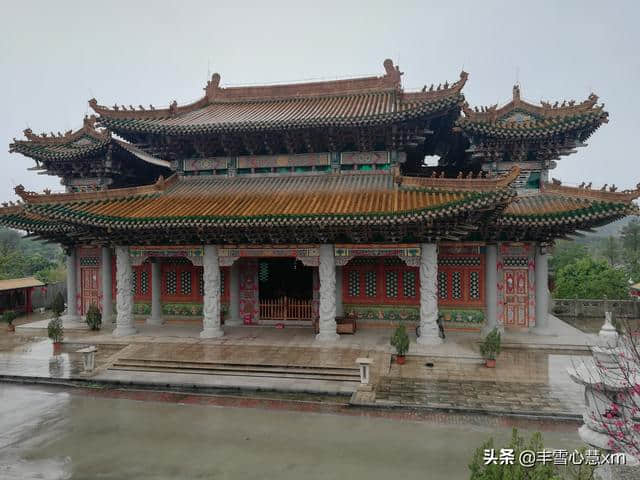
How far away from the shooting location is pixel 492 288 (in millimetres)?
15109

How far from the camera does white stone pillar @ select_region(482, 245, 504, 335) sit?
15.0 metres

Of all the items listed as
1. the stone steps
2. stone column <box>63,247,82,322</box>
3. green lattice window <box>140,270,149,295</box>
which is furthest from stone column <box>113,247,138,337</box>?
stone column <box>63,247,82,322</box>

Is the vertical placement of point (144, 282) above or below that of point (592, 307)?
above

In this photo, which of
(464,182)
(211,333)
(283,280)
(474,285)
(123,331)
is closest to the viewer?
(464,182)

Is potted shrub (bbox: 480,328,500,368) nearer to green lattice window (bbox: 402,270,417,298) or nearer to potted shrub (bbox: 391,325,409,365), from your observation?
potted shrub (bbox: 391,325,409,365)

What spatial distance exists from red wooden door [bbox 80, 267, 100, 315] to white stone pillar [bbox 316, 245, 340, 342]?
440 inches

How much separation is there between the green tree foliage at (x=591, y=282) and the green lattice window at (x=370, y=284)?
65.1ft

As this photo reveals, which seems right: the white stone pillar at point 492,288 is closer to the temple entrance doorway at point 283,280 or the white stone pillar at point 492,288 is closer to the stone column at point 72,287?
the temple entrance doorway at point 283,280

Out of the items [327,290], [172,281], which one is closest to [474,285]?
[327,290]

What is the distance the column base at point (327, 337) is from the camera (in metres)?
14.2

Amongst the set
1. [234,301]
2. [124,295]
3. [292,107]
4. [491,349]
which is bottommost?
[491,349]

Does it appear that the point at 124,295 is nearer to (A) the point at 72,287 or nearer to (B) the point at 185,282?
(B) the point at 185,282

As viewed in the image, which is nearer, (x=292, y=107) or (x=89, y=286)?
(x=292, y=107)

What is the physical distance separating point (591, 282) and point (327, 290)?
952 inches
